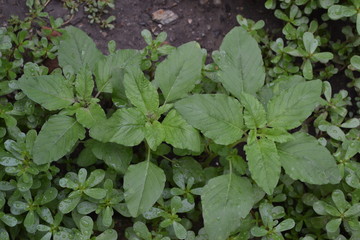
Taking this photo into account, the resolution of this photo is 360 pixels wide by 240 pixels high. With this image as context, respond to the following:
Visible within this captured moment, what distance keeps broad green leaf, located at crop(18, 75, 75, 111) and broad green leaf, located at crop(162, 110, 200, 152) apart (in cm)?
60

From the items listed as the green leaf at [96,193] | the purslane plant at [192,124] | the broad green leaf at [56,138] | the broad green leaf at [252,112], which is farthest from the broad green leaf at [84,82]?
the broad green leaf at [252,112]

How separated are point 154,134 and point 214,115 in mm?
342

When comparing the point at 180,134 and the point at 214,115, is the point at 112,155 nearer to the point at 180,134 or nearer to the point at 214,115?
the point at 180,134

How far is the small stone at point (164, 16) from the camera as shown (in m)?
3.41

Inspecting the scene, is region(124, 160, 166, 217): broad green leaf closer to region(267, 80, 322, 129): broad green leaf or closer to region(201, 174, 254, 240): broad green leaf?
region(201, 174, 254, 240): broad green leaf

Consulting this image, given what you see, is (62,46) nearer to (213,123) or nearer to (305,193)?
(213,123)

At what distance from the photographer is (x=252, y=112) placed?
7.71 ft

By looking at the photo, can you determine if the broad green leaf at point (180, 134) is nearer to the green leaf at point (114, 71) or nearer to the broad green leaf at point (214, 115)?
the broad green leaf at point (214, 115)

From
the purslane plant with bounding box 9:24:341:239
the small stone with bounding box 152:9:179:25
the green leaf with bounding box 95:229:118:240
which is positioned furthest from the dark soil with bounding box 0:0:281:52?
the green leaf with bounding box 95:229:118:240

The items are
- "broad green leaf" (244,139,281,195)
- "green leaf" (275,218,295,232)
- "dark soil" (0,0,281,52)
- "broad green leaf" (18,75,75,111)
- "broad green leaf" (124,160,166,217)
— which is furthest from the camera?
"dark soil" (0,0,281,52)

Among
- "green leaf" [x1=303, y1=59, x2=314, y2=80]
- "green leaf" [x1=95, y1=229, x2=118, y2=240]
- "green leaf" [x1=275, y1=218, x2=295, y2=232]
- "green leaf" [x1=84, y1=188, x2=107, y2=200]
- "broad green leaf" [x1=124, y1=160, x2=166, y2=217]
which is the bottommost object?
"green leaf" [x1=275, y1=218, x2=295, y2=232]

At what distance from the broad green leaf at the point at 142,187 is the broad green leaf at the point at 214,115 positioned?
0.39 meters

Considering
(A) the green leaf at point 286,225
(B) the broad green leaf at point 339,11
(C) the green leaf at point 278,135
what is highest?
(B) the broad green leaf at point 339,11

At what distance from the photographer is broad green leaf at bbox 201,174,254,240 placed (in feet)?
7.50
